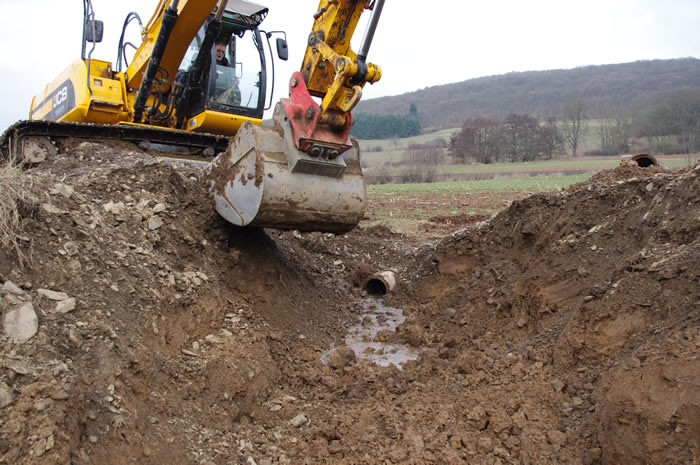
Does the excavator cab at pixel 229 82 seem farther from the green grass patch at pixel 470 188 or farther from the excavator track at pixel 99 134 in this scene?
the green grass patch at pixel 470 188

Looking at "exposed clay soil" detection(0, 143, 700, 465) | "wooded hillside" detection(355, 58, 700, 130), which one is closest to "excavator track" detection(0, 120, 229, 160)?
"exposed clay soil" detection(0, 143, 700, 465)

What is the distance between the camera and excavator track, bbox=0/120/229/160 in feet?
25.1

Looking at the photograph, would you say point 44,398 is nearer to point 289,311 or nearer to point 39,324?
point 39,324

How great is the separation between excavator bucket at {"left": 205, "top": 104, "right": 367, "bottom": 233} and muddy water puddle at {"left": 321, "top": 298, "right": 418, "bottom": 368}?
115 centimetres

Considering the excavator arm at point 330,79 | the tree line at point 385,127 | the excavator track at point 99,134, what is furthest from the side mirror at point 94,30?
the tree line at point 385,127

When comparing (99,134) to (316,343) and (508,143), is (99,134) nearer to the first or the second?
(316,343)

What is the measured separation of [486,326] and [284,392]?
2.19 m

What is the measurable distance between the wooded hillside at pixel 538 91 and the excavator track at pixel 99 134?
259 feet

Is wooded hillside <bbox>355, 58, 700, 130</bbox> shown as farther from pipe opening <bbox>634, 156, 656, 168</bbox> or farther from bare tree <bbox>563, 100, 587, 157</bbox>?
pipe opening <bbox>634, 156, 656, 168</bbox>

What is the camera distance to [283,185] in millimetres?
4754

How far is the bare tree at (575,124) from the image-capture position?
171 ft

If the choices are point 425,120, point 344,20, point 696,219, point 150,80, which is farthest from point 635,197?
point 425,120

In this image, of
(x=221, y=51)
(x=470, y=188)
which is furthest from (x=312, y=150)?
(x=470, y=188)

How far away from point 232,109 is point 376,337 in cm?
474
